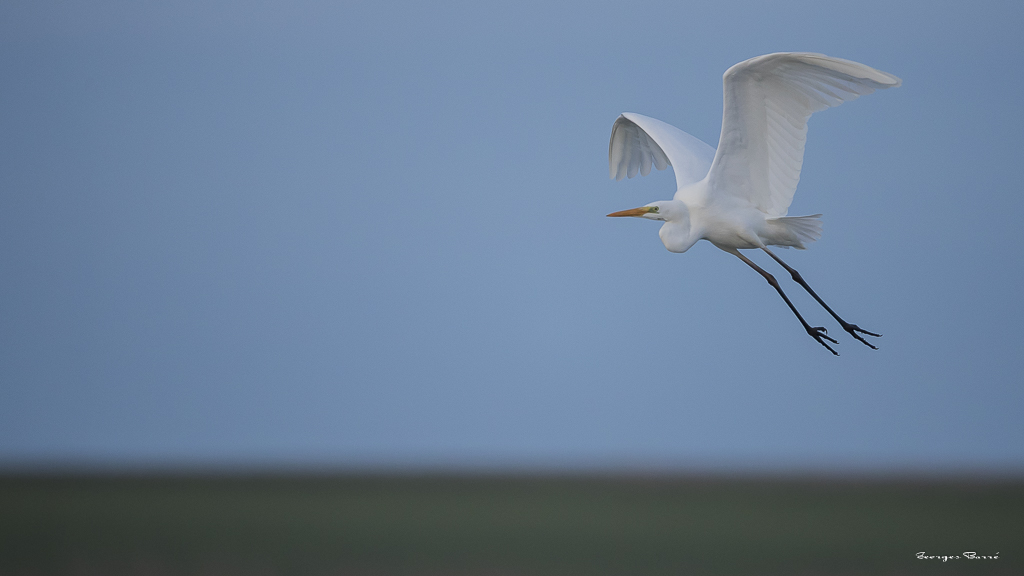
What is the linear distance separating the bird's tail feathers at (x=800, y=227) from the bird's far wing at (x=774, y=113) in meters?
0.21

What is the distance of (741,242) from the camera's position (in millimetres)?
8742

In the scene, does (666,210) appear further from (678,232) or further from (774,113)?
(774,113)

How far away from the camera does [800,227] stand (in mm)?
8531

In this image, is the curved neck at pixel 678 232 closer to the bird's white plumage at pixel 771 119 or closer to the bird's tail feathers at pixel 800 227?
the bird's white plumage at pixel 771 119

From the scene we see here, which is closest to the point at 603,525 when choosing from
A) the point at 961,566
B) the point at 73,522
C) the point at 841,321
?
the point at 961,566

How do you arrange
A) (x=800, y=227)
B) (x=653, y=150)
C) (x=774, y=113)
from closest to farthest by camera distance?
(x=774, y=113), (x=800, y=227), (x=653, y=150)

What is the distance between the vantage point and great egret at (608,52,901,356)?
7828mm

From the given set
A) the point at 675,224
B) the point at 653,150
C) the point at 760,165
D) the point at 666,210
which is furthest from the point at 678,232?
the point at 653,150

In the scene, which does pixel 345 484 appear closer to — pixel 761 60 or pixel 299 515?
pixel 299 515

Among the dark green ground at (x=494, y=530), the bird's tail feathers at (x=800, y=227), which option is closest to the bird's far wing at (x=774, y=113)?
the bird's tail feathers at (x=800, y=227)

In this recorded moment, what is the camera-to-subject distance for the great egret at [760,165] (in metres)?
7.83

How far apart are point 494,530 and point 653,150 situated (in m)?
10.2

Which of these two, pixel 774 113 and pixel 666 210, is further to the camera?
pixel 666 210

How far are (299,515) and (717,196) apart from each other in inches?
579
